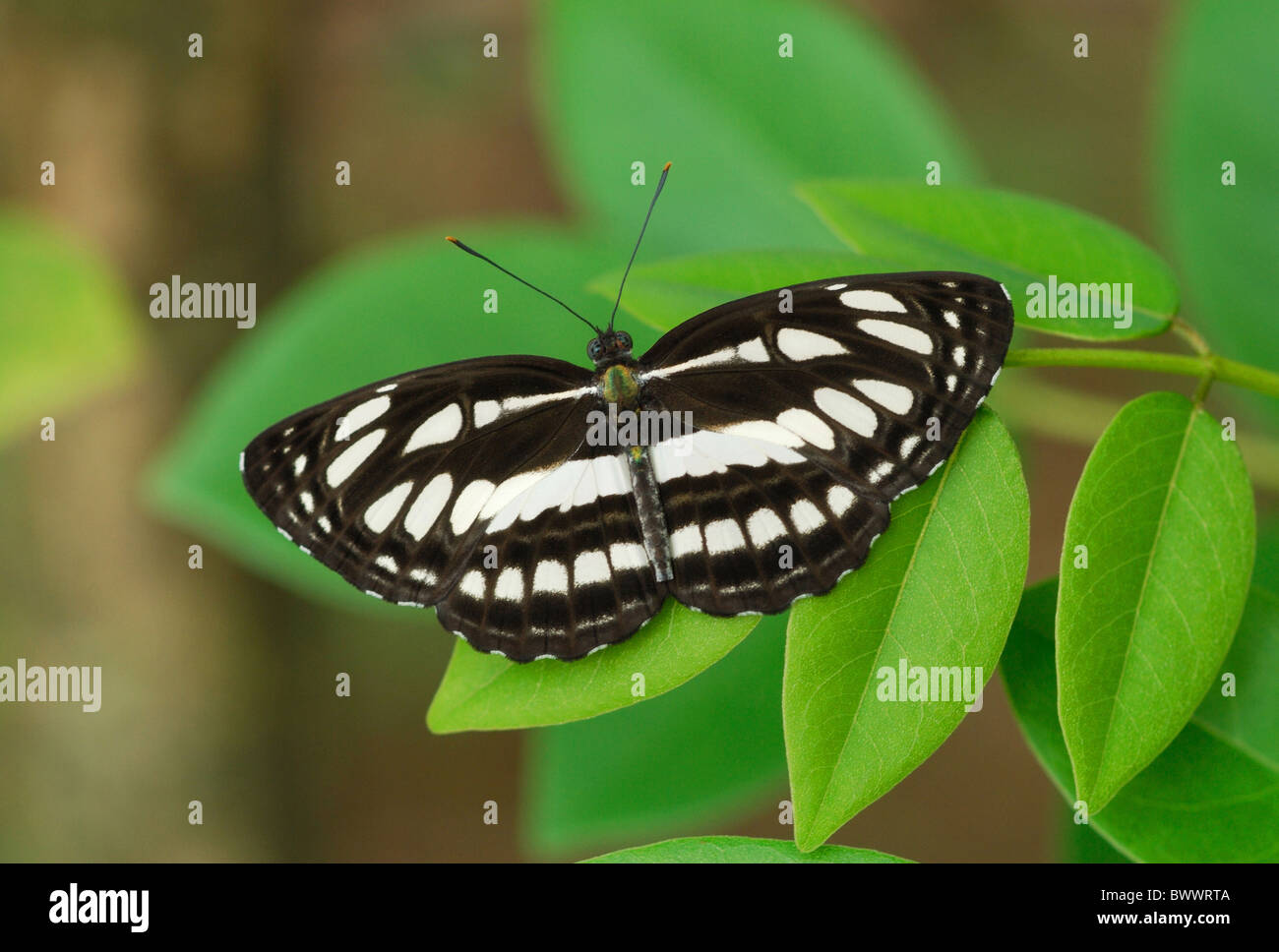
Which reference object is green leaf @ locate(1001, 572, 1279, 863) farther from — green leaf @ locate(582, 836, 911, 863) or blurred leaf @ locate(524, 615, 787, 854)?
blurred leaf @ locate(524, 615, 787, 854)

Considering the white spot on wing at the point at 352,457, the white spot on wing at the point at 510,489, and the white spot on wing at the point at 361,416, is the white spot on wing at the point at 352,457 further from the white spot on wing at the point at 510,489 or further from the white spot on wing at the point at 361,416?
the white spot on wing at the point at 510,489

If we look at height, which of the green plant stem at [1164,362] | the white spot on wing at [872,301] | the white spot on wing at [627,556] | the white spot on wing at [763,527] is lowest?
the white spot on wing at [627,556]

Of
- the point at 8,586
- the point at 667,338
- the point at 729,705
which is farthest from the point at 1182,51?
the point at 8,586

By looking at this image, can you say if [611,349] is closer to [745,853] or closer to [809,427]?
[809,427]

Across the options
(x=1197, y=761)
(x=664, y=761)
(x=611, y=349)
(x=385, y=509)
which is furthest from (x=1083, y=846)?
Answer: (x=385, y=509)

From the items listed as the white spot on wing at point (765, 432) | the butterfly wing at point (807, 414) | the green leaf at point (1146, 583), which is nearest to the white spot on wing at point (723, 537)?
the butterfly wing at point (807, 414)

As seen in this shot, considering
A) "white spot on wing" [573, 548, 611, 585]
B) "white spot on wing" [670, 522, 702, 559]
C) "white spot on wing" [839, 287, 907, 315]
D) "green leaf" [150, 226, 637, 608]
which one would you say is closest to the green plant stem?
"white spot on wing" [839, 287, 907, 315]
